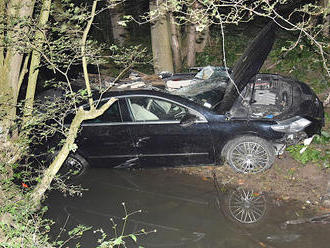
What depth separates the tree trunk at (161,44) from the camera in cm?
1009

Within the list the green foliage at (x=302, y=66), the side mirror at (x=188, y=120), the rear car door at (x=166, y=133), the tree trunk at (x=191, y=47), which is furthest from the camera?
the tree trunk at (x=191, y=47)

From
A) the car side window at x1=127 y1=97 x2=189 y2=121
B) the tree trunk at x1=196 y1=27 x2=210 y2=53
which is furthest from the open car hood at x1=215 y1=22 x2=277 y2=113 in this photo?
the tree trunk at x1=196 y1=27 x2=210 y2=53

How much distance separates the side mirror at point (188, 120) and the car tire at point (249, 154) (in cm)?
73

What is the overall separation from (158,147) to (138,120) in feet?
1.89

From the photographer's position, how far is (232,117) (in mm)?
6312

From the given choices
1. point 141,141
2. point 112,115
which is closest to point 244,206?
point 141,141

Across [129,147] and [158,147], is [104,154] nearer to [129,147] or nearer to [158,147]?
[129,147]

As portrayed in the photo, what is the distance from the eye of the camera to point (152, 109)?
646cm

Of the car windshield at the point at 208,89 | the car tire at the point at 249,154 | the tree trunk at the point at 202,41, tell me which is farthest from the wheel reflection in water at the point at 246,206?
the tree trunk at the point at 202,41

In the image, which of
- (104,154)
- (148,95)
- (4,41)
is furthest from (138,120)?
(4,41)

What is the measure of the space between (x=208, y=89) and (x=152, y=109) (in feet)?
4.13

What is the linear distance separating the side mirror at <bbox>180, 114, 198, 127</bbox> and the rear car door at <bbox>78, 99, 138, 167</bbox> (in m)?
0.97

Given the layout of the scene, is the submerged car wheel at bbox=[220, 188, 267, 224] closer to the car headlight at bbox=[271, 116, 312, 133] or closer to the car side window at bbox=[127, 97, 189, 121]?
the car headlight at bbox=[271, 116, 312, 133]

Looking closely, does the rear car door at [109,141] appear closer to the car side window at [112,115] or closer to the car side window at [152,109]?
the car side window at [112,115]
